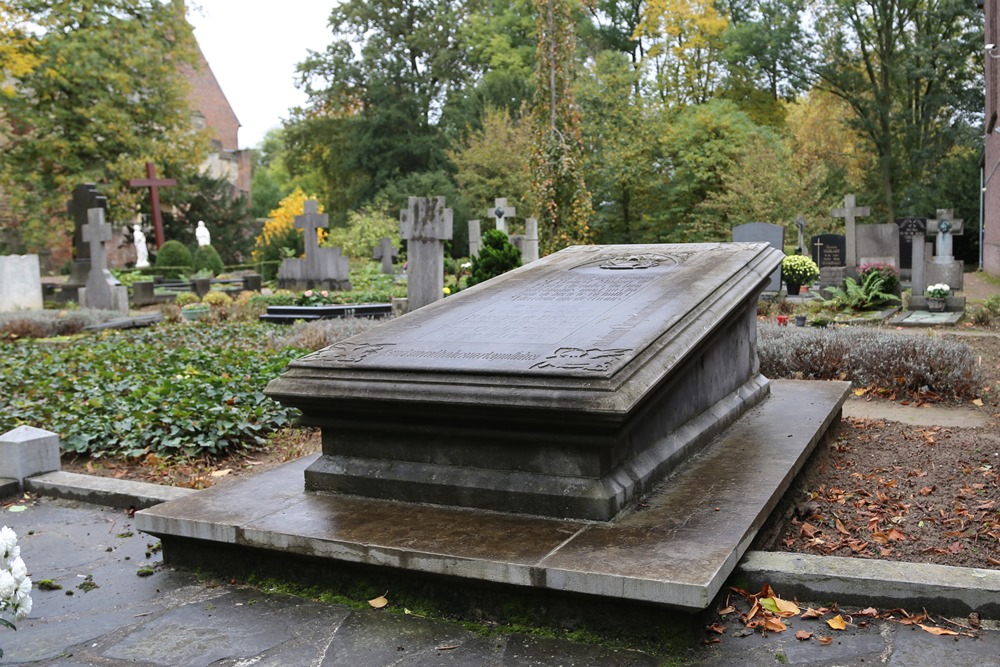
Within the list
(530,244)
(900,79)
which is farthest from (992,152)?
(530,244)

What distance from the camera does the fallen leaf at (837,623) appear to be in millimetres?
2888

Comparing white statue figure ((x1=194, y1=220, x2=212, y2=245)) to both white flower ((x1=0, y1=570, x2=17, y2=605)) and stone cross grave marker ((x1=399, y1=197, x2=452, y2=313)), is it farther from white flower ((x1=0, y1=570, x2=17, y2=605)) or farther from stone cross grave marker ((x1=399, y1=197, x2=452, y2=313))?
white flower ((x1=0, y1=570, x2=17, y2=605))

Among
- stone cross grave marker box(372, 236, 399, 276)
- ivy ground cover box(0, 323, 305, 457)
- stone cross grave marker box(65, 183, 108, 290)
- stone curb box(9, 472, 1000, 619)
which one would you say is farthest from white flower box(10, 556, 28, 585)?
stone cross grave marker box(372, 236, 399, 276)

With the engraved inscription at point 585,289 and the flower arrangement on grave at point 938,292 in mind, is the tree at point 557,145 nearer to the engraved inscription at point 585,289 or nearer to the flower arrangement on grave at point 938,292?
the flower arrangement on grave at point 938,292

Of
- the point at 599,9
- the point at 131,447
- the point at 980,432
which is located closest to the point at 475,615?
the point at 131,447

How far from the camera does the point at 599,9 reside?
38.1 metres

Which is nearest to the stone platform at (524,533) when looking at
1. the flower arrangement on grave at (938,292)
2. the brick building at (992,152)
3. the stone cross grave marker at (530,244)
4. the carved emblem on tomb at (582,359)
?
the carved emblem on tomb at (582,359)

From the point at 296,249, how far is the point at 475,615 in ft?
91.7

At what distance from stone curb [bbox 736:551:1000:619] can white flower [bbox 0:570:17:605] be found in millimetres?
2320

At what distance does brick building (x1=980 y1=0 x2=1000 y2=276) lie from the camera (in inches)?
922

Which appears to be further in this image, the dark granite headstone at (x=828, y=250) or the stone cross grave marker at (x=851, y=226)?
the stone cross grave marker at (x=851, y=226)

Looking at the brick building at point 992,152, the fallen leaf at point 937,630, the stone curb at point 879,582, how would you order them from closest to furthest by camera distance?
the fallen leaf at point 937,630, the stone curb at point 879,582, the brick building at point 992,152

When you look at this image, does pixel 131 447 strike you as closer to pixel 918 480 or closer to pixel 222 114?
pixel 918 480

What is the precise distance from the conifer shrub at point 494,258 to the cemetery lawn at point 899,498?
6575 millimetres
